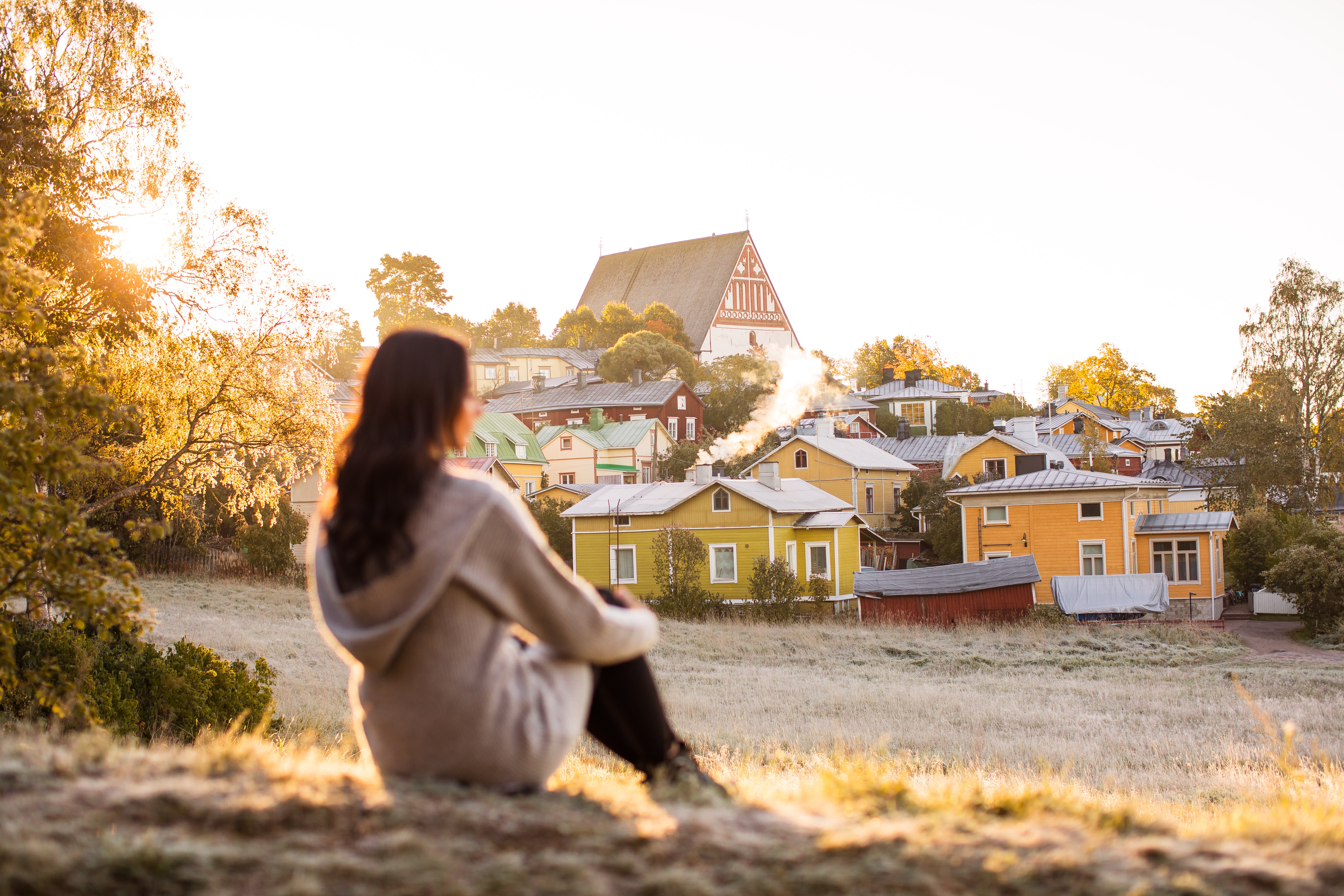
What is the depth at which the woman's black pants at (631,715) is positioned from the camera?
128 inches

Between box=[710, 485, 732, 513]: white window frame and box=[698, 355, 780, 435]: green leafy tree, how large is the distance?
96.9 feet

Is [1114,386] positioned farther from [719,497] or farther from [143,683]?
[143,683]

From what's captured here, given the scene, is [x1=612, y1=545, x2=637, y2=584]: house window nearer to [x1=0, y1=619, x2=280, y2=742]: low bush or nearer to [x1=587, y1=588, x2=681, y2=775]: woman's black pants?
[x1=0, y1=619, x2=280, y2=742]: low bush

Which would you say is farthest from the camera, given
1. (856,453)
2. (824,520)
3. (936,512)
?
(856,453)

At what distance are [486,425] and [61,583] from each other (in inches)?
2022

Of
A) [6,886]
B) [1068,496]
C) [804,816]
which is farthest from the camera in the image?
[1068,496]

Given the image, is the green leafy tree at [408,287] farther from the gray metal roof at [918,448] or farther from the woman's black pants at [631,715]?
the woman's black pants at [631,715]

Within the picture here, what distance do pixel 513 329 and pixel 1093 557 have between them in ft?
234

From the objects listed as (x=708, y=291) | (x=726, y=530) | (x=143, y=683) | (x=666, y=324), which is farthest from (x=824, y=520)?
(x=708, y=291)

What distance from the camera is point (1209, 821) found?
4.21 metres

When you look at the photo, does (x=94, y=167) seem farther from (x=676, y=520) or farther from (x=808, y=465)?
(x=808, y=465)

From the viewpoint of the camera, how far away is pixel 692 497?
40250 mm

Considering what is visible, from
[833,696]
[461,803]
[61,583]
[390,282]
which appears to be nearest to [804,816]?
[461,803]

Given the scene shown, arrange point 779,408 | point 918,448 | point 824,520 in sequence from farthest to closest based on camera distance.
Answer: point 779,408
point 918,448
point 824,520
